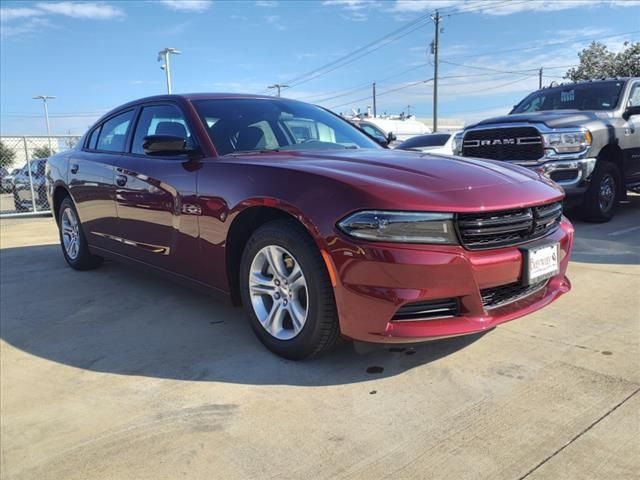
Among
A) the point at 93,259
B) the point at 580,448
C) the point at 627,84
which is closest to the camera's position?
the point at 580,448

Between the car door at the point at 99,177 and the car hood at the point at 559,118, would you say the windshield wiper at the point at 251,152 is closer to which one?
the car door at the point at 99,177

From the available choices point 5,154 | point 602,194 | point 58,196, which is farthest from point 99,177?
point 5,154

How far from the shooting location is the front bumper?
7.93 feet

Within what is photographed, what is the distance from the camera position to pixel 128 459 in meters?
2.16

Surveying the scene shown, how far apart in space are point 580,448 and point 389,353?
1156 millimetres

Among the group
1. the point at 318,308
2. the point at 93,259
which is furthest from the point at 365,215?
the point at 93,259

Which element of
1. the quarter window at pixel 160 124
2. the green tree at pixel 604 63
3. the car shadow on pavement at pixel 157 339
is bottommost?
the car shadow on pavement at pixel 157 339

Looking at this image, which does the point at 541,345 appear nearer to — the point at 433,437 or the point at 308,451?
the point at 433,437

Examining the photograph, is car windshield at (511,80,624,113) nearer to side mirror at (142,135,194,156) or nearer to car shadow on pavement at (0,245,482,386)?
car shadow on pavement at (0,245,482,386)

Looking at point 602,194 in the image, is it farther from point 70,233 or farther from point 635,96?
point 70,233

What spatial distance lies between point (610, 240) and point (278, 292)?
168 inches

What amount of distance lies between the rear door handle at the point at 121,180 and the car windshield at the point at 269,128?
89 centimetres

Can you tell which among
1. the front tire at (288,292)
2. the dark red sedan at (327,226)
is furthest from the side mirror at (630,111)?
the front tire at (288,292)

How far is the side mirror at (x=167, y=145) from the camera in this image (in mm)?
3383
